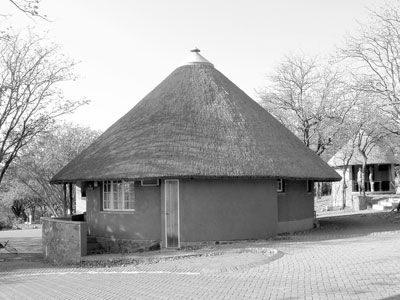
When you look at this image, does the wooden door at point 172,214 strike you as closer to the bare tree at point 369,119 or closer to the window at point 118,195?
the window at point 118,195

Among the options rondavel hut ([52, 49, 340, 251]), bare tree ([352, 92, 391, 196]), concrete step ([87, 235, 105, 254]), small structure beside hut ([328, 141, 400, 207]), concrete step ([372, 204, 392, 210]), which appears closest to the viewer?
rondavel hut ([52, 49, 340, 251])

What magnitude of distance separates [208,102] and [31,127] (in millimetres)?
10039

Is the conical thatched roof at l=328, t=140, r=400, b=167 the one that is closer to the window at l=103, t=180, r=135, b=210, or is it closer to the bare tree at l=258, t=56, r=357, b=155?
the bare tree at l=258, t=56, r=357, b=155

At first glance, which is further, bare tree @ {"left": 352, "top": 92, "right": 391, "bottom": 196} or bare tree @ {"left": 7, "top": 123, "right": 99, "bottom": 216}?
bare tree @ {"left": 7, "top": 123, "right": 99, "bottom": 216}

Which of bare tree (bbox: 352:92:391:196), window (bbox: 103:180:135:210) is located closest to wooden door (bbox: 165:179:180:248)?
window (bbox: 103:180:135:210)

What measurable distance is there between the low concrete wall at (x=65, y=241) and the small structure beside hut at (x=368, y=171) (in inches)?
1098

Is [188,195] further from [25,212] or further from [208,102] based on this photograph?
[25,212]

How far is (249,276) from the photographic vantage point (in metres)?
11.3

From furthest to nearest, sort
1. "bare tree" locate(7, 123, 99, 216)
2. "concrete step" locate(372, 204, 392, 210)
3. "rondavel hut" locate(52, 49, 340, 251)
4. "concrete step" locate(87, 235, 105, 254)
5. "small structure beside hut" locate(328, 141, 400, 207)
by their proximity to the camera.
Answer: "small structure beside hut" locate(328, 141, 400, 207) < "bare tree" locate(7, 123, 99, 216) < "concrete step" locate(372, 204, 392, 210) < "concrete step" locate(87, 235, 105, 254) < "rondavel hut" locate(52, 49, 340, 251)

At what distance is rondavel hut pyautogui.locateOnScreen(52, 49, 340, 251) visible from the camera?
18.3 meters

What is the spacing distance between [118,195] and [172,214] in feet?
9.58

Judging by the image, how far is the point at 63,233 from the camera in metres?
19.1

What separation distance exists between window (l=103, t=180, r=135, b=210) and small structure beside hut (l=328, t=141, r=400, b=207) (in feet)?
84.9

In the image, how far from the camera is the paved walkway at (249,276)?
9.62m
